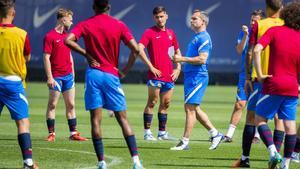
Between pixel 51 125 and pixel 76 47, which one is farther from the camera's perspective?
pixel 51 125

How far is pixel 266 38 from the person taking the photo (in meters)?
12.3

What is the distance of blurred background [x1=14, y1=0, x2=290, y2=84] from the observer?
39.9 metres

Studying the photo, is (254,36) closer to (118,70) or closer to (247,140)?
(247,140)

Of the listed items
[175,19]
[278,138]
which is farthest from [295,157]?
[175,19]

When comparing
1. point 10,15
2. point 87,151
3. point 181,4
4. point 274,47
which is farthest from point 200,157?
point 181,4

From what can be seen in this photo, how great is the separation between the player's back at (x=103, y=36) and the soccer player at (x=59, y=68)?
5.07 meters

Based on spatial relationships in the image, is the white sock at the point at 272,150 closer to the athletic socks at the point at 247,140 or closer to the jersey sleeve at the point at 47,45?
the athletic socks at the point at 247,140

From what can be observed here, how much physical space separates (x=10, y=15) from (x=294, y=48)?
3713 mm

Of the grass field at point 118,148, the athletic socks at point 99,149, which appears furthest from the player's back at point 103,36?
the grass field at point 118,148

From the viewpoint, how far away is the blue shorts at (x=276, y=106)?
1244cm

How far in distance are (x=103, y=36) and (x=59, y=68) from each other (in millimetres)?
5622

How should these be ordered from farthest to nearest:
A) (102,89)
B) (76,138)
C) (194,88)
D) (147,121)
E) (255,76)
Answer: (147,121) < (76,138) < (194,88) < (255,76) < (102,89)

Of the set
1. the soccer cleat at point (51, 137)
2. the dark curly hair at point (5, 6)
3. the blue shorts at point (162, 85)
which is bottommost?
the soccer cleat at point (51, 137)

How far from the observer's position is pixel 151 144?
17000 mm
